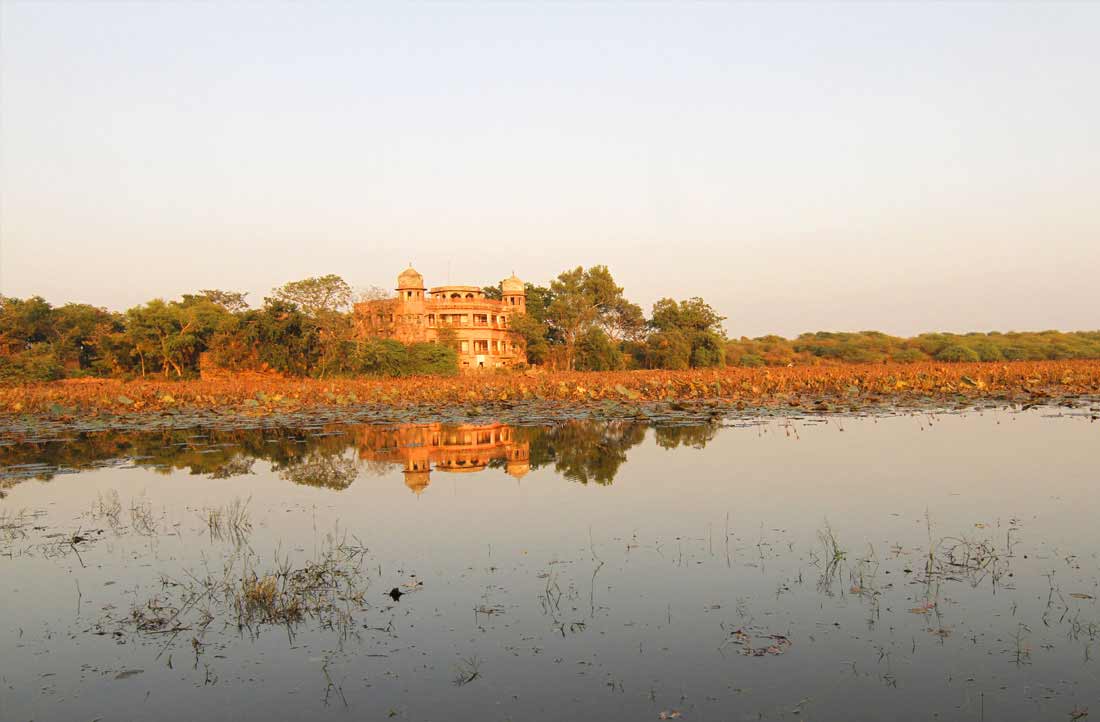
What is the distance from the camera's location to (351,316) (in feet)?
138

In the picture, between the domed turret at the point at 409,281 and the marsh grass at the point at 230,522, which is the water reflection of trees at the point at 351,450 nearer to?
the marsh grass at the point at 230,522

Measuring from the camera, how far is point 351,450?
46.3ft

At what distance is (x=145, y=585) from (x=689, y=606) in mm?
4442

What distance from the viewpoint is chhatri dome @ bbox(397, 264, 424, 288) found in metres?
54.9

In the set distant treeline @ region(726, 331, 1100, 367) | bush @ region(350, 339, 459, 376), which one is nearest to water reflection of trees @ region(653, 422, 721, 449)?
bush @ region(350, 339, 459, 376)

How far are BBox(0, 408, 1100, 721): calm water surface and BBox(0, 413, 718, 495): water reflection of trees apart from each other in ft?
1.19

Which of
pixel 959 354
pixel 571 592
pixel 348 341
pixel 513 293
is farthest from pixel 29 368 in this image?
pixel 959 354

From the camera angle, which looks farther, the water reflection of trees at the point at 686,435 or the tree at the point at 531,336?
the tree at the point at 531,336

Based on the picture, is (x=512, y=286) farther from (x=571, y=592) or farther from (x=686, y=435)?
(x=571, y=592)

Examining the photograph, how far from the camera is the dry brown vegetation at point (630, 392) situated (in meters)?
22.3

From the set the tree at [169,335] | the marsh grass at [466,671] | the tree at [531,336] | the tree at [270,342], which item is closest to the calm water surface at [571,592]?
the marsh grass at [466,671]

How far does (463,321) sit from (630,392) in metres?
32.9

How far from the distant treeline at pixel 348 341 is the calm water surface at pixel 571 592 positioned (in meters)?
30.0

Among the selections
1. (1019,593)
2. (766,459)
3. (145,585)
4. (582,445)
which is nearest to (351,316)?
(582,445)
